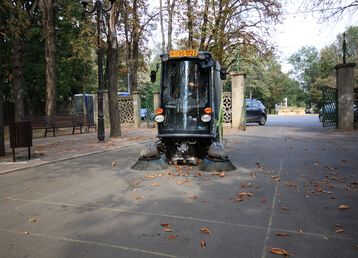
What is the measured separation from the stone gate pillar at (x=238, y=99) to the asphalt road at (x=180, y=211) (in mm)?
12738

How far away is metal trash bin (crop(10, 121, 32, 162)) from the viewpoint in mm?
9477

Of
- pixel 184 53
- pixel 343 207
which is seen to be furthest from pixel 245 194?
pixel 184 53

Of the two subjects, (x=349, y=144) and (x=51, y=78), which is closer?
(x=349, y=144)

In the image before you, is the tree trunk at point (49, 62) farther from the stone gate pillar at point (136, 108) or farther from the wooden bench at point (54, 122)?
the stone gate pillar at point (136, 108)

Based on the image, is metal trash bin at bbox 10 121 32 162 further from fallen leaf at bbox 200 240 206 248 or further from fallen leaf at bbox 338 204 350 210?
fallen leaf at bbox 338 204 350 210

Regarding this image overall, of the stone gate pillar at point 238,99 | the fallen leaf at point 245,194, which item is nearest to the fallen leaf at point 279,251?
the fallen leaf at point 245,194

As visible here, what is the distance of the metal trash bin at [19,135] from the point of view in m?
9.48

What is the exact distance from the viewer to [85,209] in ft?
17.0

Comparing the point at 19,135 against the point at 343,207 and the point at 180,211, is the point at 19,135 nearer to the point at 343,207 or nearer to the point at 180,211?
the point at 180,211

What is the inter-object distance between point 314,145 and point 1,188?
10202 millimetres

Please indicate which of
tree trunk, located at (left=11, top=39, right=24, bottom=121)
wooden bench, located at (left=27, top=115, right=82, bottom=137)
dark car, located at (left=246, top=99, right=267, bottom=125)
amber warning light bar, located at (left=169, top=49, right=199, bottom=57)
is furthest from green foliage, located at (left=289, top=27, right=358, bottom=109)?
amber warning light bar, located at (left=169, top=49, right=199, bottom=57)

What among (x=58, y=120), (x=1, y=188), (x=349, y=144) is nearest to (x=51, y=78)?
(x=58, y=120)

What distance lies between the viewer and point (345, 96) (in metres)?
17.9

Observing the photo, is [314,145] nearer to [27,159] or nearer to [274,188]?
[274,188]
